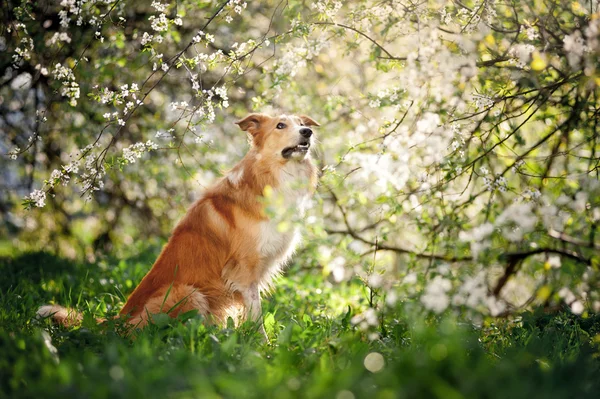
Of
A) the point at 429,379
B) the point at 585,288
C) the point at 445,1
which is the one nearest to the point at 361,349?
the point at 429,379

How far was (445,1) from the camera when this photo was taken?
4.26 meters

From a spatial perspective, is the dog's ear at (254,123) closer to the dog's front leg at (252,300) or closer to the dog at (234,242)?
the dog at (234,242)

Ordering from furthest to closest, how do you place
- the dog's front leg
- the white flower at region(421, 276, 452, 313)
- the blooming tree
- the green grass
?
the dog's front leg, the blooming tree, the white flower at region(421, 276, 452, 313), the green grass

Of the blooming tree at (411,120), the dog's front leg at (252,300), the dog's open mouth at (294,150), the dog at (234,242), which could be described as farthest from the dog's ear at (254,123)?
the dog's front leg at (252,300)

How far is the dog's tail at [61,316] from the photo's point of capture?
12.8 feet

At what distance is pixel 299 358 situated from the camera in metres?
3.04

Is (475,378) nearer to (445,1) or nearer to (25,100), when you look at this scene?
(445,1)

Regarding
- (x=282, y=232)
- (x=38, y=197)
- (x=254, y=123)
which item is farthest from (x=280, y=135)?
(x=38, y=197)

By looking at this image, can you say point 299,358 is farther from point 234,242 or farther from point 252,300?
point 234,242

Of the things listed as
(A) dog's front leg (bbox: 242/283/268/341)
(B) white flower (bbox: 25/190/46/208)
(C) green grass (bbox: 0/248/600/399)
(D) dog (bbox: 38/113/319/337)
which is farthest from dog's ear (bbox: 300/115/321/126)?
(B) white flower (bbox: 25/190/46/208)

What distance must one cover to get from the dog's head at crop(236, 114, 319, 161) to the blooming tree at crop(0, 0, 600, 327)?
0.84ft

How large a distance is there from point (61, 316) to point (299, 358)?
1.95m

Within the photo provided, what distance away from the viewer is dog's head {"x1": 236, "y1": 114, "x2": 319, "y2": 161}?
4.84 meters

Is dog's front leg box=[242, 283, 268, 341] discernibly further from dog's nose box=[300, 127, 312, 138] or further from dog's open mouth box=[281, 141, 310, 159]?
dog's nose box=[300, 127, 312, 138]
